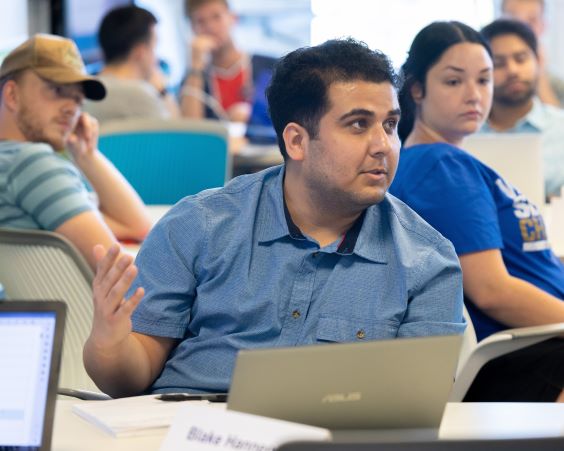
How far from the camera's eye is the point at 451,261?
2.01m

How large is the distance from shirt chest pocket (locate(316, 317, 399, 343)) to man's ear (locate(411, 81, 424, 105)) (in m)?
1.11

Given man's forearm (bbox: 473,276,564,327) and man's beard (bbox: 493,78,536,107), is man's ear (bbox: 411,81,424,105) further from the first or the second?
man's beard (bbox: 493,78,536,107)

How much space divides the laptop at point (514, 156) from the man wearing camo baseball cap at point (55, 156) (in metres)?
1.11

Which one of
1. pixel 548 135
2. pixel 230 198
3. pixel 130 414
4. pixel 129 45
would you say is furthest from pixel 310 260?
pixel 129 45

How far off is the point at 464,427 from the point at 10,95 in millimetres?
1954

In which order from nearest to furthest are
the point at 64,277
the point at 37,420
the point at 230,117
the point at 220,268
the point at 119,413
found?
the point at 37,420 < the point at 119,413 < the point at 220,268 < the point at 64,277 < the point at 230,117

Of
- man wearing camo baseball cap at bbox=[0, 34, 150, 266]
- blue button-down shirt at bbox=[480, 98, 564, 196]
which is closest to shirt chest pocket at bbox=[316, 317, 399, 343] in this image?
man wearing camo baseball cap at bbox=[0, 34, 150, 266]

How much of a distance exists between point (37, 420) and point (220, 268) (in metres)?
0.62

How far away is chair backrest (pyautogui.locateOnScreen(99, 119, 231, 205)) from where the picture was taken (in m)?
4.65

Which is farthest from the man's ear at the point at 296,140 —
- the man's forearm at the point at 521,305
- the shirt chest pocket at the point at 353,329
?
the man's forearm at the point at 521,305

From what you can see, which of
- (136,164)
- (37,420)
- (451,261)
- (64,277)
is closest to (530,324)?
(451,261)

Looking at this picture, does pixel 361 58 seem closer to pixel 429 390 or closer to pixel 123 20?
pixel 429 390

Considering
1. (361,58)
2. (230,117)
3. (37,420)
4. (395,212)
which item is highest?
(361,58)

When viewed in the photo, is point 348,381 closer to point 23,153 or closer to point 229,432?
point 229,432
